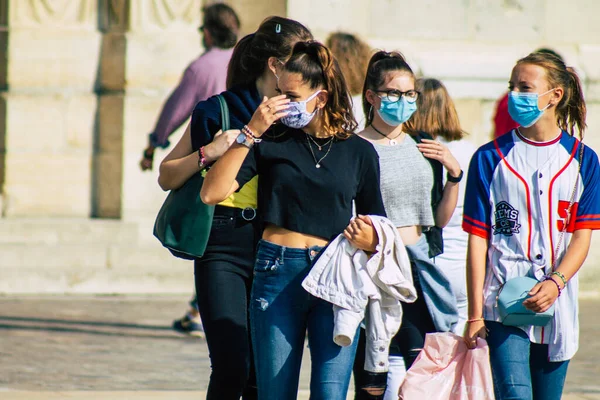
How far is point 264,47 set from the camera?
175 inches

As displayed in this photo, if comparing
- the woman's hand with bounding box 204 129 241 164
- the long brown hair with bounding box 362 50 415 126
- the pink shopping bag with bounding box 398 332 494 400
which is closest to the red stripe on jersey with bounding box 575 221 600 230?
the pink shopping bag with bounding box 398 332 494 400

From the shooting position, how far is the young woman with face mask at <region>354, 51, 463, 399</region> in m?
4.62

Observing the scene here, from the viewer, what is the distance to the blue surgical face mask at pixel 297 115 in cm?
392

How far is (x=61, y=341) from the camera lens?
7.22m

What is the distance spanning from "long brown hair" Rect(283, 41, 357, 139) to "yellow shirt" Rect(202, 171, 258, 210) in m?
0.44

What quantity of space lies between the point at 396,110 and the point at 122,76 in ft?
17.6

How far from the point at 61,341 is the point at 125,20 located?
11.0 feet

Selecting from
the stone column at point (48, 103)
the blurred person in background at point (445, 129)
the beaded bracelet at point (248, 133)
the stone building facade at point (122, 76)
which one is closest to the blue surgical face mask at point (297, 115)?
the beaded bracelet at point (248, 133)

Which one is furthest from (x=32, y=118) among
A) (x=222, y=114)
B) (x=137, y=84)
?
(x=222, y=114)

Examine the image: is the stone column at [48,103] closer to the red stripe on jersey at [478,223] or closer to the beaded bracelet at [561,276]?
the red stripe on jersey at [478,223]

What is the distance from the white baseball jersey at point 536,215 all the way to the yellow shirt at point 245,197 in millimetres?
797

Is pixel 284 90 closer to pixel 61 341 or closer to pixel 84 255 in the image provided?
pixel 61 341

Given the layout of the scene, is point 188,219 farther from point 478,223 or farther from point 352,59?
point 352,59

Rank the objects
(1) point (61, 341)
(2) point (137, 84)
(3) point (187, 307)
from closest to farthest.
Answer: (1) point (61, 341) < (3) point (187, 307) < (2) point (137, 84)
